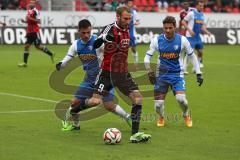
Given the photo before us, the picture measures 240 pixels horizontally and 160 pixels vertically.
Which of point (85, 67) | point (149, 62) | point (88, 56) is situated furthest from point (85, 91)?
point (149, 62)

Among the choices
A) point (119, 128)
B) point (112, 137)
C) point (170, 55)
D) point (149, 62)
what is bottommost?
point (119, 128)

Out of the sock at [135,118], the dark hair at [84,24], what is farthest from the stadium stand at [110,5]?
the sock at [135,118]

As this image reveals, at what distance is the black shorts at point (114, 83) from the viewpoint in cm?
1199

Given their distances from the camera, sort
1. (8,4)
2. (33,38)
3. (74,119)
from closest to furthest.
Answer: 1. (74,119)
2. (33,38)
3. (8,4)

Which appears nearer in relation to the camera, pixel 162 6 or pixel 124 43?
pixel 124 43

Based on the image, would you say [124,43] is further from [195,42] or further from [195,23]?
[195,23]

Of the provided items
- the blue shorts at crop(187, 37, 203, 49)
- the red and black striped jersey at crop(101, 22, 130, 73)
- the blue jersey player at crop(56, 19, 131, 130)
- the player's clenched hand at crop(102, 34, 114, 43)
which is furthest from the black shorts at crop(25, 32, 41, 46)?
the player's clenched hand at crop(102, 34, 114, 43)

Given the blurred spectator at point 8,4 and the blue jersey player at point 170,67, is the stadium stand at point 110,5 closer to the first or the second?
the blurred spectator at point 8,4

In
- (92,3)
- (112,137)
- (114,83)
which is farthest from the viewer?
(92,3)

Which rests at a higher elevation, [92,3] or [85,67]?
[85,67]

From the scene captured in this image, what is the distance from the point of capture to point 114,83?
12.1m

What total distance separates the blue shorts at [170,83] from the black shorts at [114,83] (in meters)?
1.59

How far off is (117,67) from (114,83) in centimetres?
30

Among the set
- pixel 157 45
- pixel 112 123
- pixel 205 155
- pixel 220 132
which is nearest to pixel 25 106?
pixel 112 123
